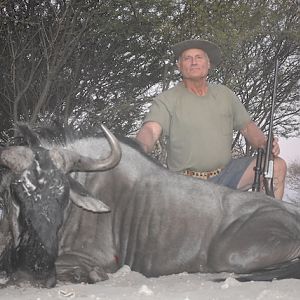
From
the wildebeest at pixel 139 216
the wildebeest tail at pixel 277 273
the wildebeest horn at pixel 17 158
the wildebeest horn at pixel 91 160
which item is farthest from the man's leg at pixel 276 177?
the wildebeest horn at pixel 17 158

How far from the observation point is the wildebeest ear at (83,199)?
11.0ft

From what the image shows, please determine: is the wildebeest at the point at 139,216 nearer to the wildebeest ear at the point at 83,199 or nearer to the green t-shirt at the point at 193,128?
the wildebeest ear at the point at 83,199

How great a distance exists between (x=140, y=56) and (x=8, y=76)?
13.2 ft

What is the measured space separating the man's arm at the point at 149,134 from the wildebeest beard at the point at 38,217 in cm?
150

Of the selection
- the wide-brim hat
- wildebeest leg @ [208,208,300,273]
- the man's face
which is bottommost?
wildebeest leg @ [208,208,300,273]

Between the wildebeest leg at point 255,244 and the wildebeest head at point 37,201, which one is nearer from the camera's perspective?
the wildebeest head at point 37,201

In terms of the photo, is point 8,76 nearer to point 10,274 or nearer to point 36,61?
point 36,61

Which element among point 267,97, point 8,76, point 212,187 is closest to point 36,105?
point 8,76

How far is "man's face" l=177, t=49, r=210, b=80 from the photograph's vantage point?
500 centimetres

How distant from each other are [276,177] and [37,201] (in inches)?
104

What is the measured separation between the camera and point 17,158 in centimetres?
315

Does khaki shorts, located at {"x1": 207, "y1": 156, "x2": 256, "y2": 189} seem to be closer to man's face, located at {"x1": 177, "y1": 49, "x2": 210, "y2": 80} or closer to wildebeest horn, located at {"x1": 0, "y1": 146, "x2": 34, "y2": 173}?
man's face, located at {"x1": 177, "y1": 49, "x2": 210, "y2": 80}

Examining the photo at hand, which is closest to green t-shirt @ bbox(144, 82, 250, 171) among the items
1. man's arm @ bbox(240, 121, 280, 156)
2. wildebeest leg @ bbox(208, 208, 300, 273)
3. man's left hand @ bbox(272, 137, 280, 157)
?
man's arm @ bbox(240, 121, 280, 156)

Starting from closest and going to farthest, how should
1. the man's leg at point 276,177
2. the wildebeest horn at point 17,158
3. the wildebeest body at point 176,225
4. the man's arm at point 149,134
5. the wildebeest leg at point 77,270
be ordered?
the wildebeest horn at point 17,158 < the wildebeest leg at point 77,270 < the wildebeest body at point 176,225 < the man's arm at point 149,134 < the man's leg at point 276,177
